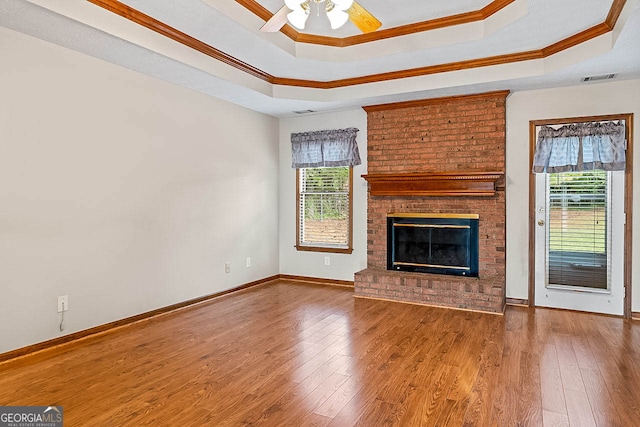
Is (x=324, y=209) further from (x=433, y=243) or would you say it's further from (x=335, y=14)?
(x=335, y=14)

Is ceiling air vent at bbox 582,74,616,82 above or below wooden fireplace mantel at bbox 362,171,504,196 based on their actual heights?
above

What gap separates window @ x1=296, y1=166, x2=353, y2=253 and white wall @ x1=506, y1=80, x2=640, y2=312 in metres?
2.07

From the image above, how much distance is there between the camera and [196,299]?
4621mm

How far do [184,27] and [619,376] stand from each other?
425 cm

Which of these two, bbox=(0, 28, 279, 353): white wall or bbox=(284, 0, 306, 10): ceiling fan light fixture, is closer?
Answer: bbox=(284, 0, 306, 10): ceiling fan light fixture

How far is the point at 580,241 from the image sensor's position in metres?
4.31

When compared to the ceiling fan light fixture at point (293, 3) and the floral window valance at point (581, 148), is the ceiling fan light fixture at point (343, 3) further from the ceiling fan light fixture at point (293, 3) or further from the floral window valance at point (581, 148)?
the floral window valance at point (581, 148)

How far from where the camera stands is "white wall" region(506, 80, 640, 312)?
13.8 ft

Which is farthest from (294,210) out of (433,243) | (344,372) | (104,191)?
(344,372)

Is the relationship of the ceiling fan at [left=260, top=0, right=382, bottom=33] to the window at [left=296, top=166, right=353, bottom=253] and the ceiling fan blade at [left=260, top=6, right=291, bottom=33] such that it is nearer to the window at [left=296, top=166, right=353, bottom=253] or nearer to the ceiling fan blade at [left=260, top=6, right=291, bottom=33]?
the ceiling fan blade at [left=260, top=6, right=291, bottom=33]

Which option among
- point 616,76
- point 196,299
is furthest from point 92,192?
point 616,76

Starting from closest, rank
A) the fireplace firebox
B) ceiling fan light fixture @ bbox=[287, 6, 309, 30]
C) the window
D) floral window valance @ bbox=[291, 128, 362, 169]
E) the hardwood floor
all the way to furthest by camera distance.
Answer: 1. the hardwood floor
2. ceiling fan light fixture @ bbox=[287, 6, 309, 30]
3. the fireplace firebox
4. floral window valance @ bbox=[291, 128, 362, 169]
5. the window

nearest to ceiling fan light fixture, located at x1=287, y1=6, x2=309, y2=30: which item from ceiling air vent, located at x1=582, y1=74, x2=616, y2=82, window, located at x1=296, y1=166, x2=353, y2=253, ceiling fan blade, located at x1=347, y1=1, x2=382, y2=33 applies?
ceiling fan blade, located at x1=347, y1=1, x2=382, y2=33

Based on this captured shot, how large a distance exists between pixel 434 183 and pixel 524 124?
121 cm
